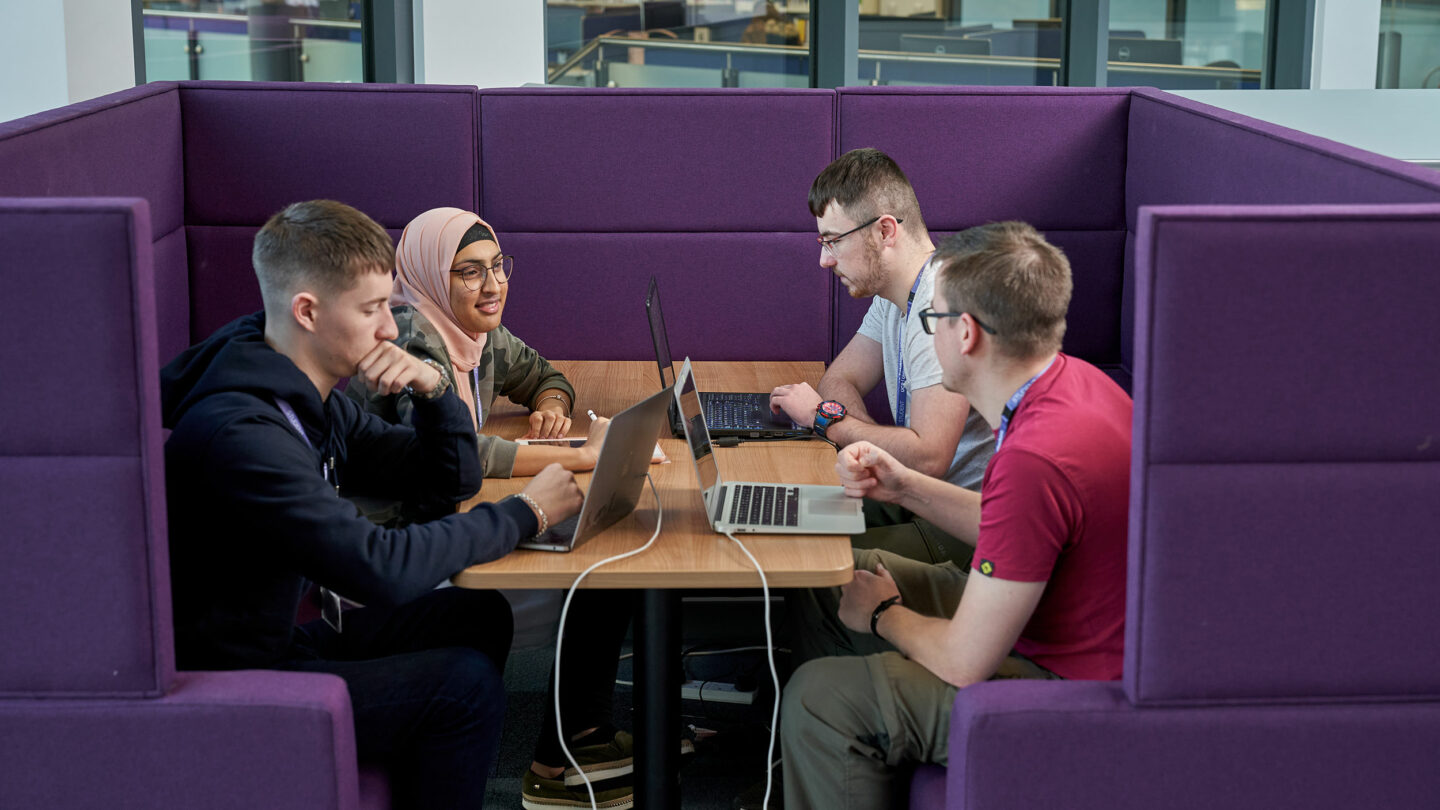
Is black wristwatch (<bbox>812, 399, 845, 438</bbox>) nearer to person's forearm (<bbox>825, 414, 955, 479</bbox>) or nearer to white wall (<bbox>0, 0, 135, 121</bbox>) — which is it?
person's forearm (<bbox>825, 414, 955, 479</bbox>)

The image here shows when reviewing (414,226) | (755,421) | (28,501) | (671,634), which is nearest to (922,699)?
(671,634)

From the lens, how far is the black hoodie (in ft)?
5.49

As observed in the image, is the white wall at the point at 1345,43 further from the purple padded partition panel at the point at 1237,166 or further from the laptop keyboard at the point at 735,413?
the laptop keyboard at the point at 735,413

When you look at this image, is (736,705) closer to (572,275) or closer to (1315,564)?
(572,275)

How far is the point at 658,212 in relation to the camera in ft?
11.3

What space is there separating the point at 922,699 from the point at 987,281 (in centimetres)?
55

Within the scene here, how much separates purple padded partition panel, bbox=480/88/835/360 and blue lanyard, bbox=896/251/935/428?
2.43 ft

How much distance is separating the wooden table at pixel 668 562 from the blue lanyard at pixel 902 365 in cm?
27

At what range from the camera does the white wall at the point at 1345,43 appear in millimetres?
6227

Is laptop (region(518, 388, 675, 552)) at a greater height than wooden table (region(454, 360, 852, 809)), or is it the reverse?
laptop (region(518, 388, 675, 552))

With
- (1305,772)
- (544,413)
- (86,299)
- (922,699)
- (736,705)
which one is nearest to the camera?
(86,299)

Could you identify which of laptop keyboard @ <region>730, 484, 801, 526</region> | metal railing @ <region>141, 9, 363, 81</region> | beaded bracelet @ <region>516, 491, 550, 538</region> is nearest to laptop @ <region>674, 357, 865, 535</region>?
laptop keyboard @ <region>730, 484, 801, 526</region>

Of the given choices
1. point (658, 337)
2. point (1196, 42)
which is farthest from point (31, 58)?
point (1196, 42)

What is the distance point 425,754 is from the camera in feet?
6.00
